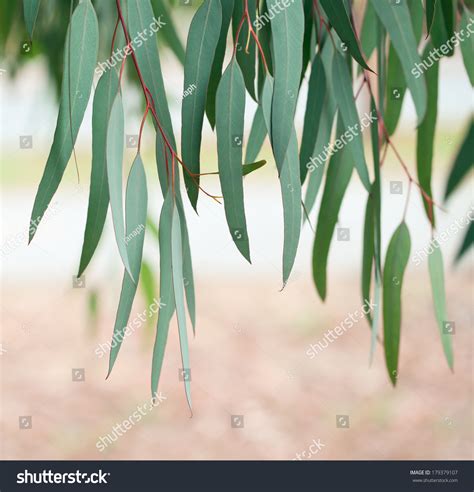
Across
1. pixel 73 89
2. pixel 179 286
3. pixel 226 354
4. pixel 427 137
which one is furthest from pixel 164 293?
pixel 226 354

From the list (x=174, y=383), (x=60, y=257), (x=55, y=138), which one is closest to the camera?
(x=55, y=138)

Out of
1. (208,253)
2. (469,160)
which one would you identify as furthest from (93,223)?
(208,253)

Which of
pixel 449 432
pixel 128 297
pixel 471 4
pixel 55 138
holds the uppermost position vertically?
pixel 471 4

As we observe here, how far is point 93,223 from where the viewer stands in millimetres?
532

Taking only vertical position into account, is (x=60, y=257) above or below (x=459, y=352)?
above

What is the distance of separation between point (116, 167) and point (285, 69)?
13 cm

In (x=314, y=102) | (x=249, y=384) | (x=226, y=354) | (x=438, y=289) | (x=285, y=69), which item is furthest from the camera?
Answer: (x=226, y=354)

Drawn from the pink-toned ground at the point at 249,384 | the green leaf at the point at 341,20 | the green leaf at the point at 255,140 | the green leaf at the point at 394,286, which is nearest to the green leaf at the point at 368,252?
the green leaf at the point at 394,286

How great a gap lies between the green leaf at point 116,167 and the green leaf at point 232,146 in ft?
0.22

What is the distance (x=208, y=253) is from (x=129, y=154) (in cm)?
69

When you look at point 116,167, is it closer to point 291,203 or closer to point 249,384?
point 291,203

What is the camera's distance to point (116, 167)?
18.9 inches

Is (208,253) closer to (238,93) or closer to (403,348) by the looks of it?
(403,348)

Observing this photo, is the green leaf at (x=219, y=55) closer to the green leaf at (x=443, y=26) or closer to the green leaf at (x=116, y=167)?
the green leaf at (x=116, y=167)
